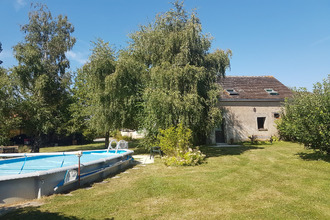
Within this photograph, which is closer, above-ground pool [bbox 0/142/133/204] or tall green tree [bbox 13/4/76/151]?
above-ground pool [bbox 0/142/133/204]

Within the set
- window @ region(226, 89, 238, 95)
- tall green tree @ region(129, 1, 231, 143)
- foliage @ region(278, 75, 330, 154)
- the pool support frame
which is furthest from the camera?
window @ region(226, 89, 238, 95)

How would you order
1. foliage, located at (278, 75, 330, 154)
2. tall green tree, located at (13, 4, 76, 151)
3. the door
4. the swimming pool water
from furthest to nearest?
the door < tall green tree, located at (13, 4, 76, 151) < foliage, located at (278, 75, 330, 154) < the swimming pool water

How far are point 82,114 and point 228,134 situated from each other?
1313 centimetres

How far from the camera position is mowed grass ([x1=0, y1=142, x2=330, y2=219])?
4316 millimetres

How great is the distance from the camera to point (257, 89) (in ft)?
68.1

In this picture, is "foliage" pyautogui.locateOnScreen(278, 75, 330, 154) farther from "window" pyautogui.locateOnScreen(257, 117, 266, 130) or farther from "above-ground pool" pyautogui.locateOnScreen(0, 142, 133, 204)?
"window" pyautogui.locateOnScreen(257, 117, 266, 130)

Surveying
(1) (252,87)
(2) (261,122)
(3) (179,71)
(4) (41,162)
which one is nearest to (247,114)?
(2) (261,122)

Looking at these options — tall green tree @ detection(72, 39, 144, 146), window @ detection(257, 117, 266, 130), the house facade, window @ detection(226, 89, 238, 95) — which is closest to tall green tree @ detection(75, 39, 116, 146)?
tall green tree @ detection(72, 39, 144, 146)

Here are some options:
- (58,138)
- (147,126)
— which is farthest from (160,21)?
(58,138)

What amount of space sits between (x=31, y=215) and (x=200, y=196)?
385 centimetres

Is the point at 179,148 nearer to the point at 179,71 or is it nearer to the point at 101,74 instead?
the point at 179,71

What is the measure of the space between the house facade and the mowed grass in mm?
10052

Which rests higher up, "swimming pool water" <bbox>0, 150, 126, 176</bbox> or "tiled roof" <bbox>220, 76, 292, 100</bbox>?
"tiled roof" <bbox>220, 76, 292, 100</bbox>

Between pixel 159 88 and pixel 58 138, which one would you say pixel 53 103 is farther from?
pixel 159 88
